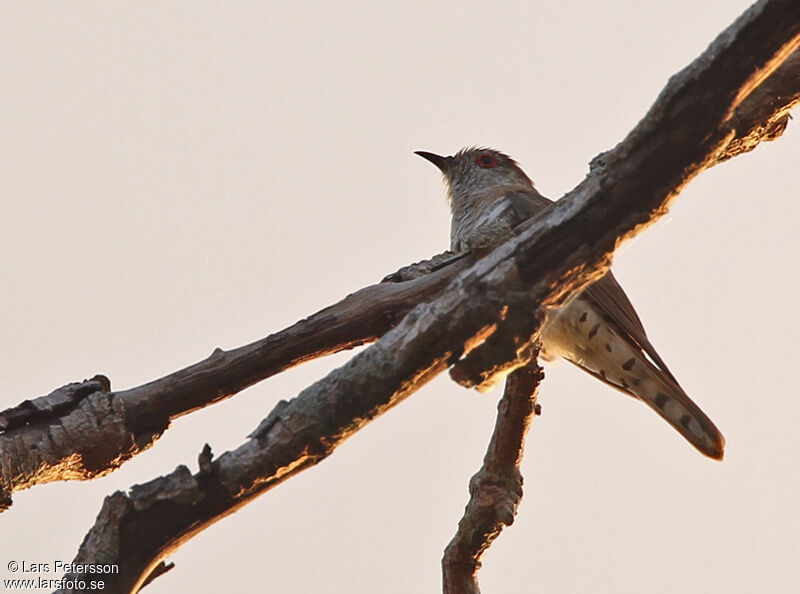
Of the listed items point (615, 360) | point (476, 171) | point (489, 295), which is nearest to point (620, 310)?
point (615, 360)

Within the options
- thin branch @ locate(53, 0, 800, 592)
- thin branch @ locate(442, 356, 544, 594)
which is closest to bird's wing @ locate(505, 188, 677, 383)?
thin branch @ locate(442, 356, 544, 594)

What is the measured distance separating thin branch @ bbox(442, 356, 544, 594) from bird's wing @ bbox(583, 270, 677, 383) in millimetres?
1263

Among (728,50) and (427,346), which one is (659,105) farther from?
(427,346)

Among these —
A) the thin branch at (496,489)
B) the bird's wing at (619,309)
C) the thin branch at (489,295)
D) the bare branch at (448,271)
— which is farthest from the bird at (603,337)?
the thin branch at (489,295)

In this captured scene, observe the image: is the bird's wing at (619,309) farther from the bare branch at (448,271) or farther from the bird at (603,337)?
the bare branch at (448,271)

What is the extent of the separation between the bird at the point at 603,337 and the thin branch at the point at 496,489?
401 millimetres

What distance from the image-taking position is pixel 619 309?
4.86 m

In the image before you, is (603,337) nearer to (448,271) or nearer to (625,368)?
(625,368)

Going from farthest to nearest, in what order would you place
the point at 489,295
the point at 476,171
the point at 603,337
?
1. the point at 476,171
2. the point at 603,337
3. the point at 489,295

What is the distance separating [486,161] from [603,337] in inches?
107

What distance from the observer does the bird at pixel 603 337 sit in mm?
4039

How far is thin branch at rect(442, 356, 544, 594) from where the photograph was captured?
11.0 feet

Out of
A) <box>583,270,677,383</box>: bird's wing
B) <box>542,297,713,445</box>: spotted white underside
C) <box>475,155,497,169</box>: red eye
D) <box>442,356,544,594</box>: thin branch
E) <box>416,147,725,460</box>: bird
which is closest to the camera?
<box>442,356,544,594</box>: thin branch

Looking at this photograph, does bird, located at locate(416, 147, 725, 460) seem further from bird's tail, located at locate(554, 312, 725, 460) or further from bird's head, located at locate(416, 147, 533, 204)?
bird's head, located at locate(416, 147, 533, 204)
